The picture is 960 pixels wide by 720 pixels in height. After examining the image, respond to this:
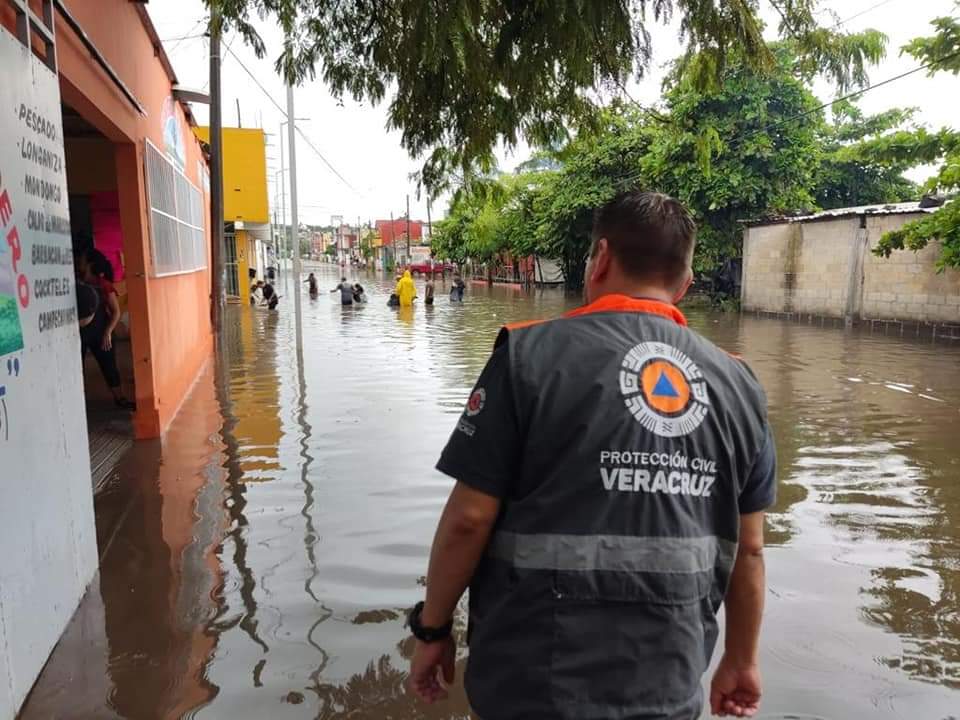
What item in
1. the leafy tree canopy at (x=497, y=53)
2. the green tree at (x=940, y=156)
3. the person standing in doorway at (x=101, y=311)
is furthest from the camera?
the green tree at (x=940, y=156)

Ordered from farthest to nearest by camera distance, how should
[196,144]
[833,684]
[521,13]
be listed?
[196,144]
[521,13]
[833,684]

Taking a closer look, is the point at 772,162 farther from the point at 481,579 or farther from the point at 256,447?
the point at 481,579

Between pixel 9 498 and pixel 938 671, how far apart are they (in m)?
3.78

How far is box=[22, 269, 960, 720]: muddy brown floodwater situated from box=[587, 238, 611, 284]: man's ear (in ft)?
6.44

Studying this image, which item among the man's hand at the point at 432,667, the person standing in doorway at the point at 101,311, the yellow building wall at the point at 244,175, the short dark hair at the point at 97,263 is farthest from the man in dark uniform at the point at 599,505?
the yellow building wall at the point at 244,175

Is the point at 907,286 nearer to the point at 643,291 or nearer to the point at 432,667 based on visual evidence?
the point at 643,291

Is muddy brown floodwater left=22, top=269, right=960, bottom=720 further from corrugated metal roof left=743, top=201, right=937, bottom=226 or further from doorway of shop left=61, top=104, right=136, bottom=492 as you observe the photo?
corrugated metal roof left=743, top=201, right=937, bottom=226

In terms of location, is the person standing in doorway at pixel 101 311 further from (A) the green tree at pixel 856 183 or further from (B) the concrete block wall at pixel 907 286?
(A) the green tree at pixel 856 183

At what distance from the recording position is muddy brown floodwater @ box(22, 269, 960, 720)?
9.71 ft

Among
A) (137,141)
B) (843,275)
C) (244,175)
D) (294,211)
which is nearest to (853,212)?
(843,275)

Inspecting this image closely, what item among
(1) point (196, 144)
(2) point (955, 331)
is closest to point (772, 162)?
(2) point (955, 331)

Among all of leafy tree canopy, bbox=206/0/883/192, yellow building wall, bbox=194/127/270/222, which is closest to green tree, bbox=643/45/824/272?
yellow building wall, bbox=194/127/270/222

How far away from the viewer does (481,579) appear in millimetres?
1627

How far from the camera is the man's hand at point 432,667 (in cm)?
172
